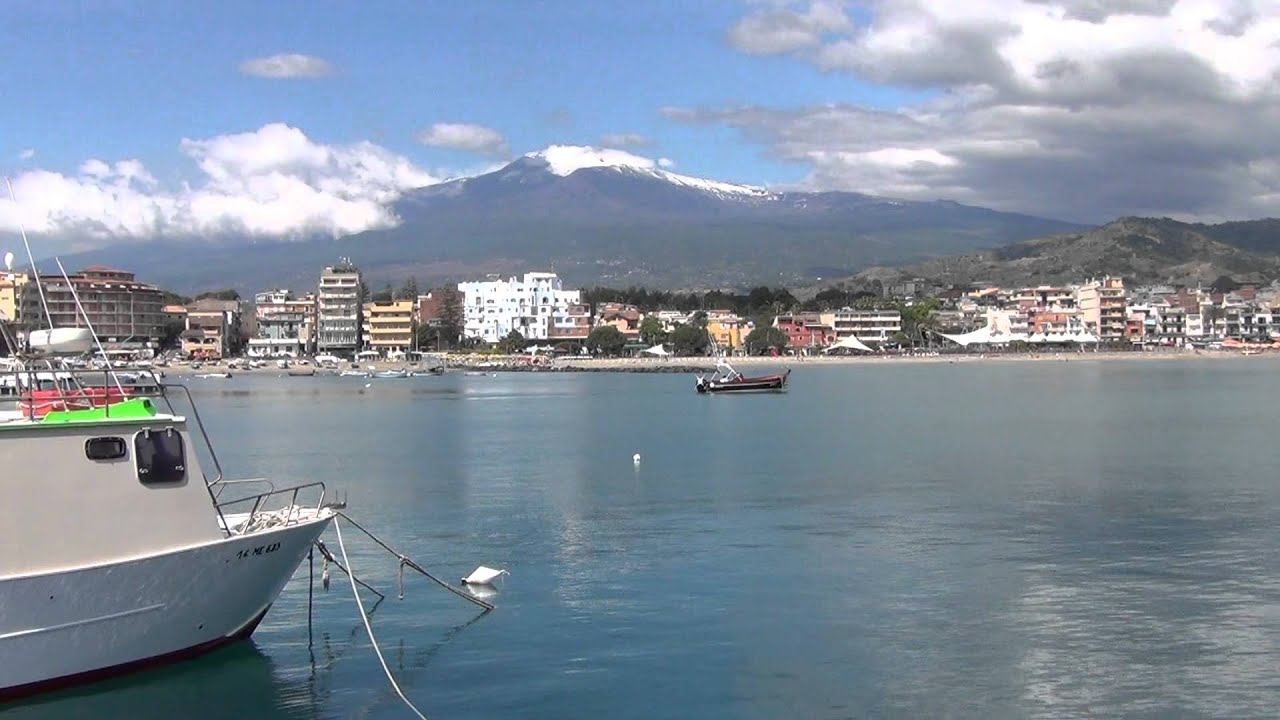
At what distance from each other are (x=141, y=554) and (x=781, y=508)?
1439cm

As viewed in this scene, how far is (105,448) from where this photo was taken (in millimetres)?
12477

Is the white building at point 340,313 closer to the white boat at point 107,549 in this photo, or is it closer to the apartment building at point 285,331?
the apartment building at point 285,331

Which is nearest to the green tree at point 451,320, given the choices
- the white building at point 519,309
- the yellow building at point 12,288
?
the white building at point 519,309

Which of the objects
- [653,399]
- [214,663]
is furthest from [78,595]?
[653,399]

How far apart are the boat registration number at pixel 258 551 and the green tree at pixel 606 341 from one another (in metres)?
124

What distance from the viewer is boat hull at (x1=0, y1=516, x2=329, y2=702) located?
11.8m

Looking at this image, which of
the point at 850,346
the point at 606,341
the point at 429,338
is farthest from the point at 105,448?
the point at 850,346

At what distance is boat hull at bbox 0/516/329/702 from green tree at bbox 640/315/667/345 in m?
130

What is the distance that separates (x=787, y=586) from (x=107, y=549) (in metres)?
8.66

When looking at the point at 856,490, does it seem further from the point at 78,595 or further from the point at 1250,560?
the point at 78,595

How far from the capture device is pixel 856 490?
27.4 meters

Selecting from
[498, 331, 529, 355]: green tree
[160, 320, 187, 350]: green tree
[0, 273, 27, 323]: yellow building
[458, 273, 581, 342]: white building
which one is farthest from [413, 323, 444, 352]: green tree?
[0, 273, 27, 323]: yellow building

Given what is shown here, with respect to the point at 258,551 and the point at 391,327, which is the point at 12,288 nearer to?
the point at 258,551

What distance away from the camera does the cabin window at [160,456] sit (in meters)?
12.6
